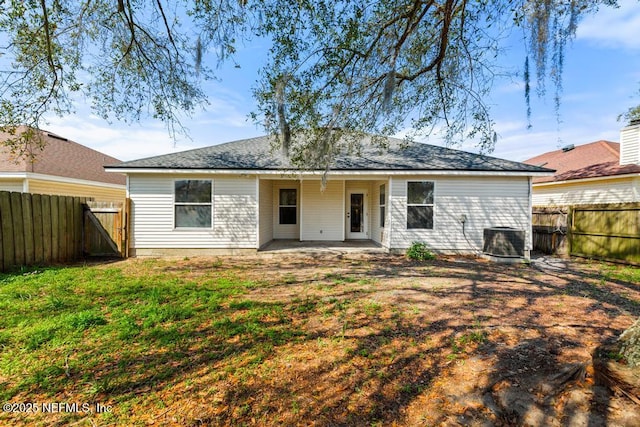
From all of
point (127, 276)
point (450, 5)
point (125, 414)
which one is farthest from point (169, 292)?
point (450, 5)

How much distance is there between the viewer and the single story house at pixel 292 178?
8445 millimetres

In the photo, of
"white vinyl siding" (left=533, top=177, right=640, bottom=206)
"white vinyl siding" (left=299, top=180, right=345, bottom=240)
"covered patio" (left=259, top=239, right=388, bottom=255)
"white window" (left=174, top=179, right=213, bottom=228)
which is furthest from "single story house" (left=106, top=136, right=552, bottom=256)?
"white vinyl siding" (left=533, top=177, right=640, bottom=206)

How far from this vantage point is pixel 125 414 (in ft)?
6.78

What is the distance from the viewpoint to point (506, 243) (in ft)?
25.7

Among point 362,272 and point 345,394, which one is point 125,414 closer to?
point 345,394

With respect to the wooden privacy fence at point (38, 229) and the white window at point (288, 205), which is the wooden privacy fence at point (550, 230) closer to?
the white window at point (288, 205)

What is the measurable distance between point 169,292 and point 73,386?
2433 mm

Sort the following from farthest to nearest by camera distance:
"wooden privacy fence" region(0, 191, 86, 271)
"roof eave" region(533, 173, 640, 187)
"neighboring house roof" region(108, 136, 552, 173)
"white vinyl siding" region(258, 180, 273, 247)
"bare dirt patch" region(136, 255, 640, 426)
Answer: "roof eave" region(533, 173, 640, 187), "white vinyl siding" region(258, 180, 273, 247), "neighboring house roof" region(108, 136, 552, 173), "wooden privacy fence" region(0, 191, 86, 271), "bare dirt patch" region(136, 255, 640, 426)

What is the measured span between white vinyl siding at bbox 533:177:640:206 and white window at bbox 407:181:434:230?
24.6 ft

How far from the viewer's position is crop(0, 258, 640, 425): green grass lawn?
2164 millimetres

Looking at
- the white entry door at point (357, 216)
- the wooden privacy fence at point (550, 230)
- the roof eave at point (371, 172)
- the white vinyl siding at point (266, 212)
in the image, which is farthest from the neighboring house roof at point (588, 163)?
the white vinyl siding at point (266, 212)

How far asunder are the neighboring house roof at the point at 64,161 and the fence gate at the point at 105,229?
3602 mm

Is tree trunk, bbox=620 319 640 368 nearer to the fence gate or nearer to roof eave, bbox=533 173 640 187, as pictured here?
the fence gate

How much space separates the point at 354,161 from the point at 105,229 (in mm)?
7557
